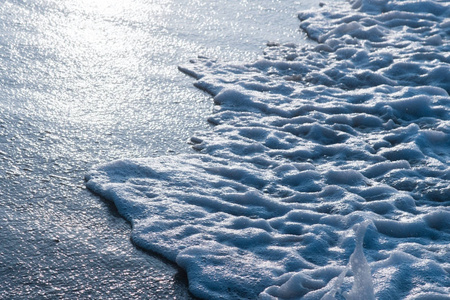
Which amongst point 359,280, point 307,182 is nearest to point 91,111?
point 307,182

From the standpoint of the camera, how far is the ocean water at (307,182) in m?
2.26

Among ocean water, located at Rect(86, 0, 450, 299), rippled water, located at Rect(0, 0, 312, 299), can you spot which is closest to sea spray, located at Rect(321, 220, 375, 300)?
ocean water, located at Rect(86, 0, 450, 299)

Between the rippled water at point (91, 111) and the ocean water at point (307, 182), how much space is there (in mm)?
129

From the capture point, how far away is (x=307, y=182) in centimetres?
296

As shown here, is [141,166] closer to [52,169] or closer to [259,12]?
[52,169]

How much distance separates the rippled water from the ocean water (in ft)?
0.42

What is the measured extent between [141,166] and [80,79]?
1078 millimetres

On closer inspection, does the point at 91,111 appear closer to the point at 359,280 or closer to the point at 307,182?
the point at 307,182

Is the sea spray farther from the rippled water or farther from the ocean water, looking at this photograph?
the rippled water

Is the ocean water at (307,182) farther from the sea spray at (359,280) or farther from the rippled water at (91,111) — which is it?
the rippled water at (91,111)

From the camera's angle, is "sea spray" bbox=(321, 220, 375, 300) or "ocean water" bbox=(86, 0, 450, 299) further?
"ocean water" bbox=(86, 0, 450, 299)

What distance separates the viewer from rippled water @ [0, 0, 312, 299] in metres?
2.20

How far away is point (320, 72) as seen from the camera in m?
4.33

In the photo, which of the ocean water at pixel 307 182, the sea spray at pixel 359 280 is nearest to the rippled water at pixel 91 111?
the ocean water at pixel 307 182
